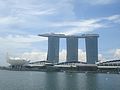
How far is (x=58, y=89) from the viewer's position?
2953 inches

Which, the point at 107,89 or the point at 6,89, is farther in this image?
the point at 107,89

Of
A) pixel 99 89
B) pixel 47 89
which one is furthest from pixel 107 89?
pixel 47 89

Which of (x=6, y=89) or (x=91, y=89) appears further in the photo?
(x=91, y=89)

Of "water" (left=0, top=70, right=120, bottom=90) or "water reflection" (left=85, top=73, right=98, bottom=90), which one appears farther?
"water reflection" (left=85, top=73, right=98, bottom=90)

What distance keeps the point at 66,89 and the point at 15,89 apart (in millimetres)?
11896

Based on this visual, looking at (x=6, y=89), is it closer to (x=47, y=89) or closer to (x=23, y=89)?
(x=23, y=89)

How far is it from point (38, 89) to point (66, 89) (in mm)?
6576

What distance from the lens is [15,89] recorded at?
73.1 metres

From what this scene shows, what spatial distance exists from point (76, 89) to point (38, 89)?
914 cm

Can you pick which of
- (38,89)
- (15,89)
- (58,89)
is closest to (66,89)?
(58,89)

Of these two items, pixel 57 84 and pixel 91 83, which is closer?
pixel 57 84

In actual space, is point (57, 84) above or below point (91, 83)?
below

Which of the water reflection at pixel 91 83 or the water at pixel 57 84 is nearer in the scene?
the water at pixel 57 84

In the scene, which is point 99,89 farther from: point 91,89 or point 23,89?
point 23,89
